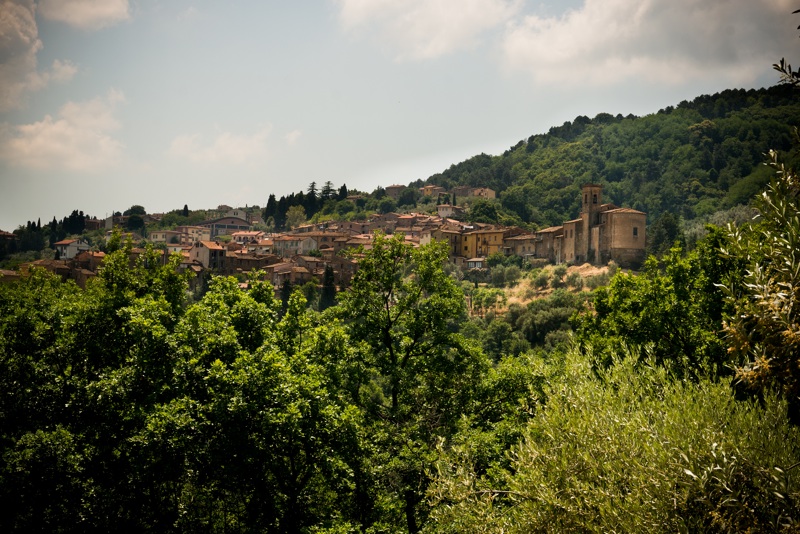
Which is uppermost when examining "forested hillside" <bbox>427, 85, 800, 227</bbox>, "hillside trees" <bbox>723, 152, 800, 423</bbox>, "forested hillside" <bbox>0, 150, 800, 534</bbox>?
"forested hillside" <bbox>427, 85, 800, 227</bbox>

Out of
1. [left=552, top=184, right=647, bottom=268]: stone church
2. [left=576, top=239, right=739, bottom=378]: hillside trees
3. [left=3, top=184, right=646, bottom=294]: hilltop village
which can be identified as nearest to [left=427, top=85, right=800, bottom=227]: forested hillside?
[left=3, top=184, right=646, bottom=294]: hilltop village

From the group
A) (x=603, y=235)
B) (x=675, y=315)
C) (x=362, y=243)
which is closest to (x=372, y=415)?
(x=675, y=315)

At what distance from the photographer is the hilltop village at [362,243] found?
3098 inches

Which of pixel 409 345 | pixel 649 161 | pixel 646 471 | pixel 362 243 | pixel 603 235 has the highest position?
pixel 649 161

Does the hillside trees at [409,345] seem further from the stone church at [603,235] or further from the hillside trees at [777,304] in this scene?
the stone church at [603,235]

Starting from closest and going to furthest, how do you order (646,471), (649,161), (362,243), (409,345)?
(646,471) < (409,345) < (362,243) < (649,161)

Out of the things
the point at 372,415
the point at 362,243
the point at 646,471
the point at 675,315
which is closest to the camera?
the point at 646,471

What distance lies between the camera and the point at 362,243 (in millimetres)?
62062

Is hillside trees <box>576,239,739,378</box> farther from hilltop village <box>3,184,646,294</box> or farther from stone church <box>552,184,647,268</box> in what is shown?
stone church <box>552,184,647,268</box>

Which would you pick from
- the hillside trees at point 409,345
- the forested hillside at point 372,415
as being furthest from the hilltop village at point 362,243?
the forested hillside at point 372,415

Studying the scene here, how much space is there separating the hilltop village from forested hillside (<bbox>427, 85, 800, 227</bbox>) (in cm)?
1907

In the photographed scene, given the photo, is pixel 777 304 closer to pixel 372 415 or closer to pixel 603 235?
pixel 372 415

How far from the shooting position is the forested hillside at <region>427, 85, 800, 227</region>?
127 metres

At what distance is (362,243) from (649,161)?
10695cm
